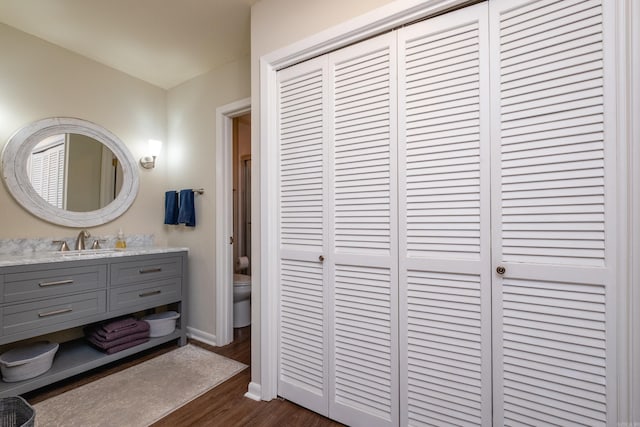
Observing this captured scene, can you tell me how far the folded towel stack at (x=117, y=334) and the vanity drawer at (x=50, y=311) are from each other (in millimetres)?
204

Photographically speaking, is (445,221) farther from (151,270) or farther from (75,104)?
(75,104)

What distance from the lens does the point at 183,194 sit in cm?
280

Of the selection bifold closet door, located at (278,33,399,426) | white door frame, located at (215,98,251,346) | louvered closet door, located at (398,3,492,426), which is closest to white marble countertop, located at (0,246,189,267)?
white door frame, located at (215,98,251,346)

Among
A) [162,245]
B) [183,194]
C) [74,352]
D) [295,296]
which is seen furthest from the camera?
[162,245]

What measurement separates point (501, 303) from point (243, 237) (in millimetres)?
3829

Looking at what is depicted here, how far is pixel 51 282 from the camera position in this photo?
6.17ft

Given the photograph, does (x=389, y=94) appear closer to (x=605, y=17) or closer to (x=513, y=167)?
(x=513, y=167)

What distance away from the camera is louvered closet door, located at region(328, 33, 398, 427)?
1.48 meters

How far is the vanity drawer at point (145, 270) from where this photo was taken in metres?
2.21

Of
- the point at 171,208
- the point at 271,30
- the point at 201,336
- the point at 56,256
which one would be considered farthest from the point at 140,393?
the point at 271,30

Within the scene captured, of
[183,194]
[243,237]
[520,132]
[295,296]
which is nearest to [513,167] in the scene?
[520,132]

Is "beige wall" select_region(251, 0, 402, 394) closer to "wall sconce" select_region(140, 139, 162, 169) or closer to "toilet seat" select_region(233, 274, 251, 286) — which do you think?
"toilet seat" select_region(233, 274, 251, 286)

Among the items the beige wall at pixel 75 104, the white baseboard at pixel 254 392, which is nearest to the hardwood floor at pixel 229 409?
the white baseboard at pixel 254 392

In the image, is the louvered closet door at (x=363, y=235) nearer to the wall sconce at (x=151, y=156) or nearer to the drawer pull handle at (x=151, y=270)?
the drawer pull handle at (x=151, y=270)
